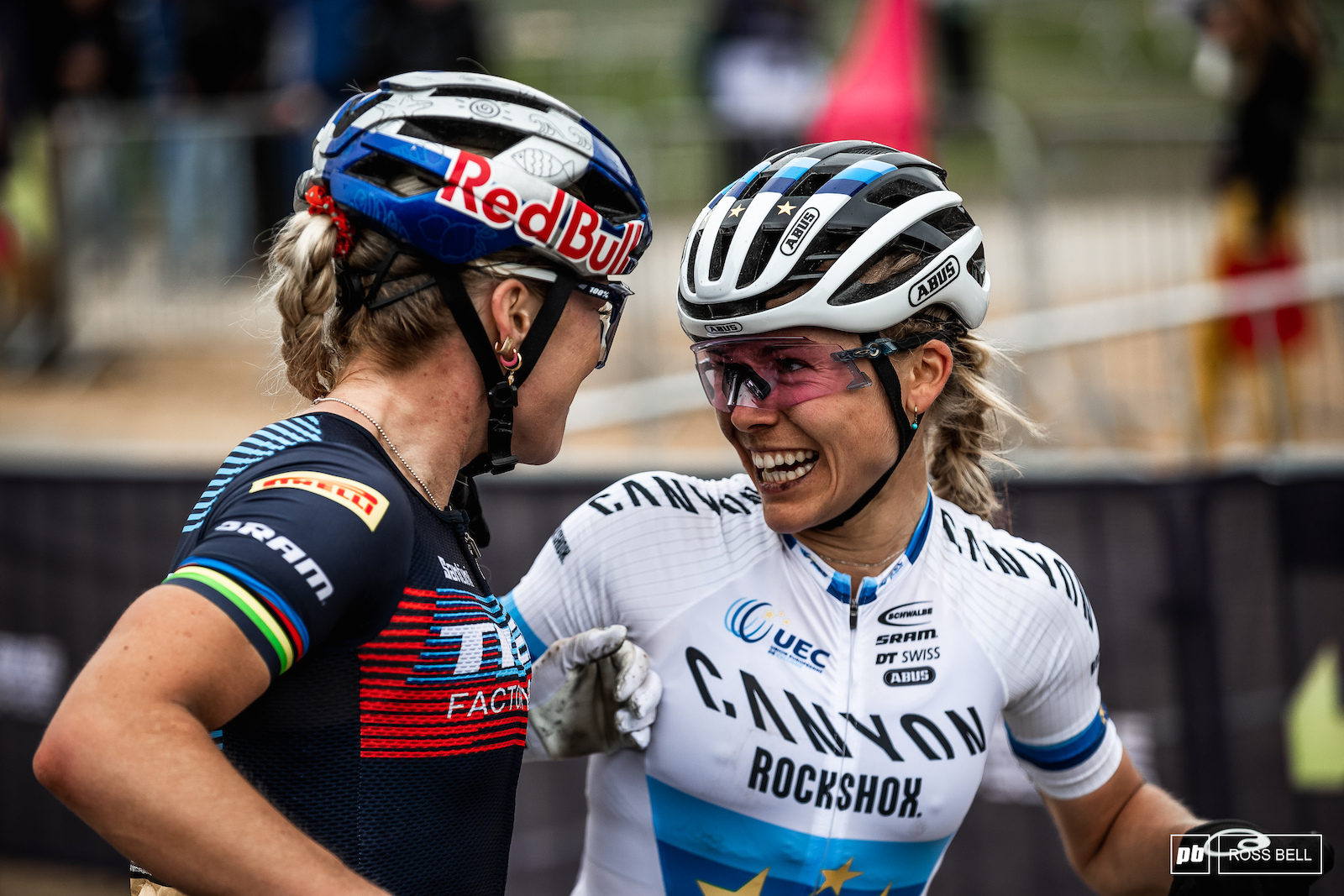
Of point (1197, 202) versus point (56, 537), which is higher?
point (1197, 202)

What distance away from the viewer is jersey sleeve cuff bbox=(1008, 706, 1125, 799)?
291cm

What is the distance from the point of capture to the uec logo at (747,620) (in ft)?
8.99

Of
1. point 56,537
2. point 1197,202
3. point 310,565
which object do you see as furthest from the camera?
point 1197,202

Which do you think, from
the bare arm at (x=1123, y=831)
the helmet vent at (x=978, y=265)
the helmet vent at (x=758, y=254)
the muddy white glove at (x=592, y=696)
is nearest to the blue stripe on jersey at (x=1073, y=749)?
the bare arm at (x=1123, y=831)

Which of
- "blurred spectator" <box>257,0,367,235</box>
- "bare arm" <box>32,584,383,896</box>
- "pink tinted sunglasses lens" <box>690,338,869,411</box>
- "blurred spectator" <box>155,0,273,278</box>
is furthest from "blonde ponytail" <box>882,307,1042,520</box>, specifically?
"blurred spectator" <box>155,0,273,278</box>

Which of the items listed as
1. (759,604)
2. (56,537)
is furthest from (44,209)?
(759,604)

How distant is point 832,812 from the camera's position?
2.66 meters

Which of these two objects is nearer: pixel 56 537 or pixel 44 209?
pixel 56 537

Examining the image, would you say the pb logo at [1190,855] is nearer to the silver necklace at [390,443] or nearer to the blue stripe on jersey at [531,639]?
the blue stripe on jersey at [531,639]

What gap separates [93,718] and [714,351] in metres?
1.51

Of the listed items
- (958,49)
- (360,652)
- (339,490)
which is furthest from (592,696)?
(958,49)

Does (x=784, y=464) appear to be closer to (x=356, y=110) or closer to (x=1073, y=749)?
(x=1073, y=749)

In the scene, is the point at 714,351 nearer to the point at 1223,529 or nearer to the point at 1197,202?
the point at 1223,529

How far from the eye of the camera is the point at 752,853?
2680 mm
